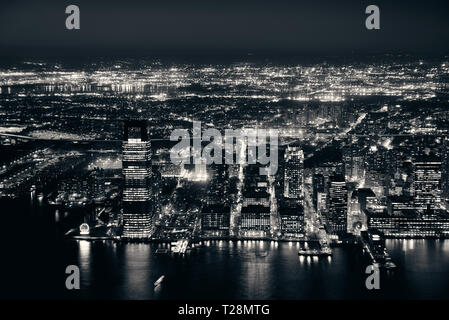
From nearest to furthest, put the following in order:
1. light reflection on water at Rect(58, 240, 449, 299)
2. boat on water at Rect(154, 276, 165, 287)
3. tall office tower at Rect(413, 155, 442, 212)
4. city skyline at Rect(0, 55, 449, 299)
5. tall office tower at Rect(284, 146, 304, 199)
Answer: light reflection on water at Rect(58, 240, 449, 299) → boat on water at Rect(154, 276, 165, 287) → city skyline at Rect(0, 55, 449, 299) → tall office tower at Rect(413, 155, 442, 212) → tall office tower at Rect(284, 146, 304, 199)

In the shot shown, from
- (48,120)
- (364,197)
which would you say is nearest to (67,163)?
(48,120)

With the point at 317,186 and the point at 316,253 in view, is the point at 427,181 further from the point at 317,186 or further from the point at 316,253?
the point at 316,253

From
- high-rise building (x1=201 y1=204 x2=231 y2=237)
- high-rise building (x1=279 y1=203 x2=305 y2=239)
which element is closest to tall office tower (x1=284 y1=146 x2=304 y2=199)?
high-rise building (x1=279 y1=203 x2=305 y2=239)

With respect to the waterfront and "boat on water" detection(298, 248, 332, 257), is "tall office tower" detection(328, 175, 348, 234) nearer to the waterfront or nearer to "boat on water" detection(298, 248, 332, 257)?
the waterfront

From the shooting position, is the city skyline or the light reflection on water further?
the city skyline

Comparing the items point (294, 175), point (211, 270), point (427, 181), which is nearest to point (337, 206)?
point (294, 175)

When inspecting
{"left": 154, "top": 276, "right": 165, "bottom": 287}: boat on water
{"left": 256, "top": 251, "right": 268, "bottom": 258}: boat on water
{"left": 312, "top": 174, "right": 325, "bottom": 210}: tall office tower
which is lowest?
{"left": 154, "top": 276, "right": 165, "bottom": 287}: boat on water
